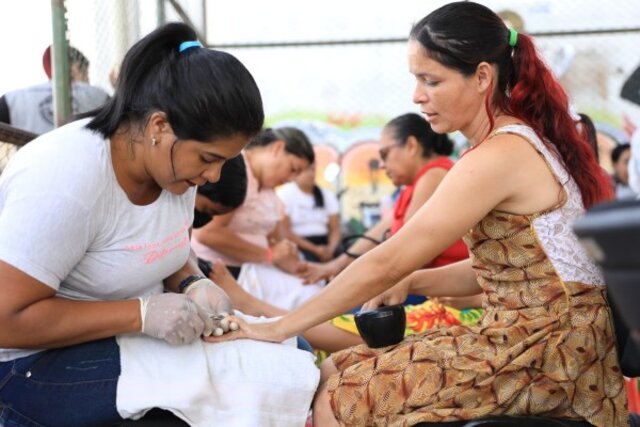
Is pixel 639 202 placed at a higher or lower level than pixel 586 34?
higher

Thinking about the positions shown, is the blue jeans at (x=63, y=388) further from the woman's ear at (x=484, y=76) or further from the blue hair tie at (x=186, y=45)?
the woman's ear at (x=484, y=76)

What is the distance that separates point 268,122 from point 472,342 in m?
6.27

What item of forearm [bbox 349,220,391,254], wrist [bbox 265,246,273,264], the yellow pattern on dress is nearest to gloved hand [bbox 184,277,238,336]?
the yellow pattern on dress

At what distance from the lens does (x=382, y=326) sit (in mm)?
2023

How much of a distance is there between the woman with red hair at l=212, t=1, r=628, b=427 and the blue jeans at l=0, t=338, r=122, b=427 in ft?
1.24

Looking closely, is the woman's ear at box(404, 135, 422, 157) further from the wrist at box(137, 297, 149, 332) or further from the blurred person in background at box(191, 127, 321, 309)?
the wrist at box(137, 297, 149, 332)

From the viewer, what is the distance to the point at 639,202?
82 cm

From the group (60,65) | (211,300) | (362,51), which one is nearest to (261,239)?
(60,65)

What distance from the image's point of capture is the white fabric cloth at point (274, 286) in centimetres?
417

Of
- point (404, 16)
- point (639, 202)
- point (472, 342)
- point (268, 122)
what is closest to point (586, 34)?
point (404, 16)

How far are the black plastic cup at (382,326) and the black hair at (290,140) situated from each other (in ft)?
9.01

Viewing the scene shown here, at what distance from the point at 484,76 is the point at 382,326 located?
0.71 m

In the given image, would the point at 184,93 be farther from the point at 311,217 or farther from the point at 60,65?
the point at 311,217

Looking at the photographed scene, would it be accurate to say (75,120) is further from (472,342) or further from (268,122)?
(268,122)
